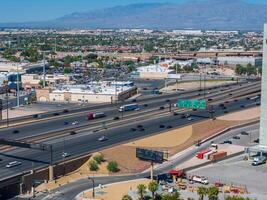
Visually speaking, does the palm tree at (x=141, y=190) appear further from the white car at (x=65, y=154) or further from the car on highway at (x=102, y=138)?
the car on highway at (x=102, y=138)

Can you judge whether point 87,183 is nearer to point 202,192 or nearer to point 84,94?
point 202,192

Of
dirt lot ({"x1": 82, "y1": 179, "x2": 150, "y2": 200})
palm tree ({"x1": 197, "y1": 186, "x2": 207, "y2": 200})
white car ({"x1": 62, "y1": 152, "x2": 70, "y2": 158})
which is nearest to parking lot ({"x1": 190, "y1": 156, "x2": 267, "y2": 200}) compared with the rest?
palm tree ({"x1": 197, "y1": 186, "x2": 207, "y2": 200})

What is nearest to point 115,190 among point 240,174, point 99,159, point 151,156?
point 151,156

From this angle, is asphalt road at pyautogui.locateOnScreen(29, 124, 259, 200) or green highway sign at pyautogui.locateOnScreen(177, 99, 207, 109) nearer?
asphalt road at pyautogui.locateOnScreen(29, 124, 259, 200)

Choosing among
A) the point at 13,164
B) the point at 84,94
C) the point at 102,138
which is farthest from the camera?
the point at 84,94

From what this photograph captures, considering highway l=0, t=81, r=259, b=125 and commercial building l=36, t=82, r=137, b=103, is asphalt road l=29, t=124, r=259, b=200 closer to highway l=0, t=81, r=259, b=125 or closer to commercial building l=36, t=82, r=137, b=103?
highway l=0, t=81, r=259, b=125

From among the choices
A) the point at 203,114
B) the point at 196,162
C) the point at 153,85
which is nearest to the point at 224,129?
the point at 203,114

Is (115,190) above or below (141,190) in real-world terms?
below
